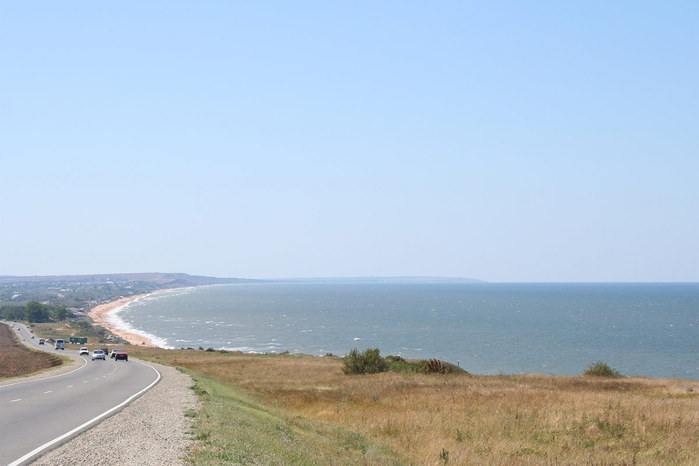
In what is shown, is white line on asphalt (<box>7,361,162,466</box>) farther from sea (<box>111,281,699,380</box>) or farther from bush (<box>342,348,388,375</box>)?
sea (<box>111,281,699,380</box>)

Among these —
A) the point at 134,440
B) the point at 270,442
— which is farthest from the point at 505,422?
the point at 134,440

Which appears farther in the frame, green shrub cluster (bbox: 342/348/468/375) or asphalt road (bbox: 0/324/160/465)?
green shrub cluster (bbox: 342/348/468/375)

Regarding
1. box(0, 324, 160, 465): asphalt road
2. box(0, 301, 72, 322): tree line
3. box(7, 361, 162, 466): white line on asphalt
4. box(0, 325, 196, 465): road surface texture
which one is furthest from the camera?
box(0, 301, 72, 322): tree line

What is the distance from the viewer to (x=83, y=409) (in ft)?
62.2

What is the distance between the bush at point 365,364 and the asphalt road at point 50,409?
744 inches

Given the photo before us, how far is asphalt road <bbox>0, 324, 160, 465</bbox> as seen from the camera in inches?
493

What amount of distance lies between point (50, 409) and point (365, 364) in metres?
31.3

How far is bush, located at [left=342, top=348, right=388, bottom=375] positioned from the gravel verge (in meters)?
27.5

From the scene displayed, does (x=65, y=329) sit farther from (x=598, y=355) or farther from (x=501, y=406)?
(x=501, y=406)

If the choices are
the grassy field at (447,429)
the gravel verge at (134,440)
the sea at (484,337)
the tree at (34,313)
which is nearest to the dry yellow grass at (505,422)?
the grassy field at (447,429)

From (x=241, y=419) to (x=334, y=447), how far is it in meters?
3.12

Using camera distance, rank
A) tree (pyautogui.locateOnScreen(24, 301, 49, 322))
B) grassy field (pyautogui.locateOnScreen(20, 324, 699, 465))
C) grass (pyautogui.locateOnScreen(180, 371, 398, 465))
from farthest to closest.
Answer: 1. tree (pyautogui.locateOnScreen(24, 301, 49, 322))
2. grassy field (pyautogui.locateOnScreen(20, 324, 699, 465))
3. grass (pyautogui.locateOnScreen(180, 371, 398, 465))

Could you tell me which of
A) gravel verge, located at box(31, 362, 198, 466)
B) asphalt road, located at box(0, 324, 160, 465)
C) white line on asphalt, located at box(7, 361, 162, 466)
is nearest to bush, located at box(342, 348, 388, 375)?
asphalt road, located at box(0, 324, 160, 465)

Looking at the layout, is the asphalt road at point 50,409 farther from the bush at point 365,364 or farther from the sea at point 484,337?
the sea at point 484,337
